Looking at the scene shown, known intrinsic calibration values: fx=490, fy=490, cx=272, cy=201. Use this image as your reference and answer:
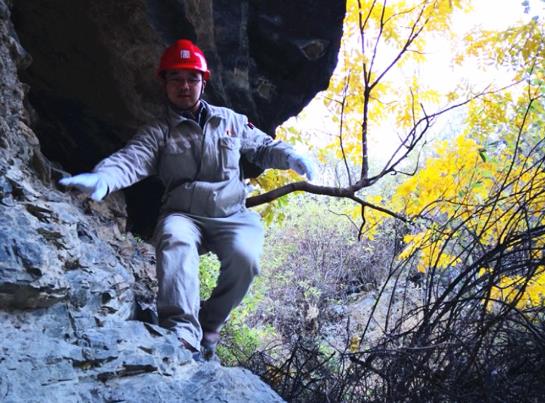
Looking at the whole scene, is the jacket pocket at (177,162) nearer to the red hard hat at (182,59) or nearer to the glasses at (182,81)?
the glasses at (182,81)

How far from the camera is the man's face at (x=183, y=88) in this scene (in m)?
3.42

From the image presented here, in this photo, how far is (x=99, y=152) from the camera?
181 inches

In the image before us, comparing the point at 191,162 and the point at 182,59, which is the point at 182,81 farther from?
the point at 191,162

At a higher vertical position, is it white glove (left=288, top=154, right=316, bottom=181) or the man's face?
the man's face

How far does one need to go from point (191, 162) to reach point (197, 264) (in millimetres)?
741

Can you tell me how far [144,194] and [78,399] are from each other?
3.24 m

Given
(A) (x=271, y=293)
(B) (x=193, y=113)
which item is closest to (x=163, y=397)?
(B) (x=193, y=113)

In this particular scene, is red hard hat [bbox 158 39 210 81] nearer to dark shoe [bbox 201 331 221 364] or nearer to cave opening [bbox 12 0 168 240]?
cave opening [bbox 12 0 168 240]

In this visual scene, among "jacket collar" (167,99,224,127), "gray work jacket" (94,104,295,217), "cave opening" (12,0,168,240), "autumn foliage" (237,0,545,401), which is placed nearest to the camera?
"autumn foliage" (237,0,545,401)

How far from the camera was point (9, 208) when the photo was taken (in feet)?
7.72

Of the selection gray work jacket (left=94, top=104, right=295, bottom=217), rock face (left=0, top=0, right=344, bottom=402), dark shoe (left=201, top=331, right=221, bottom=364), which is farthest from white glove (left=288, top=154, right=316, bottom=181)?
rock face (left=0, top=0, right=344, bottom=402)

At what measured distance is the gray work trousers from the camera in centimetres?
279

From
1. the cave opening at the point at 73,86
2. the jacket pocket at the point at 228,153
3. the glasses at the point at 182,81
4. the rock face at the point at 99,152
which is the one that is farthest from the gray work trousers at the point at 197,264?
the cave opening at the point at 73,86

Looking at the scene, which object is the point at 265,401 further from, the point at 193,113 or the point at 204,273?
the point at 204,273
